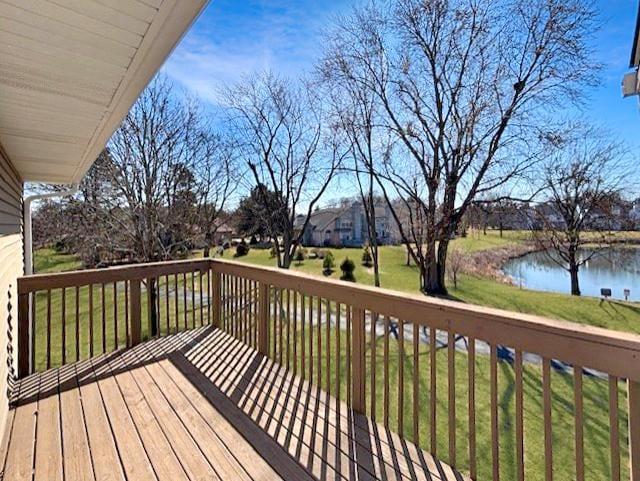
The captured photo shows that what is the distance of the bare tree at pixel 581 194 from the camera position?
8320mm

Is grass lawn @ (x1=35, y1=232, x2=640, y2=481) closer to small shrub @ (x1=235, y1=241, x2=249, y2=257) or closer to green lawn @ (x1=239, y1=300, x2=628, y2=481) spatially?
green lawn @ (x1=239, y1=300, x2=628, y2=481)

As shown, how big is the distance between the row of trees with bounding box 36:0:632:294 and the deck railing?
3.97 meters

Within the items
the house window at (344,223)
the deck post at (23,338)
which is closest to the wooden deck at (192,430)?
the deck post at (23,338)

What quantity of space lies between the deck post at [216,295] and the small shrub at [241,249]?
1052cm

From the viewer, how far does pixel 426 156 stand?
10.1m

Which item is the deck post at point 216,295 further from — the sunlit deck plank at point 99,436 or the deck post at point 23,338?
the deck post at point 23,338

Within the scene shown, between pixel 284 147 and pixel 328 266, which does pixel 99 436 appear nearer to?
pixel 284 147

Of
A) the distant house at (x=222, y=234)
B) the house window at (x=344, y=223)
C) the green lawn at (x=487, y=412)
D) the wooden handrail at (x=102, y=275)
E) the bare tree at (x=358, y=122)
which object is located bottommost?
the green lawn at (x=487, y=412)

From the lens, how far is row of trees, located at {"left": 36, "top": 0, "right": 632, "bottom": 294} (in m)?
7.88

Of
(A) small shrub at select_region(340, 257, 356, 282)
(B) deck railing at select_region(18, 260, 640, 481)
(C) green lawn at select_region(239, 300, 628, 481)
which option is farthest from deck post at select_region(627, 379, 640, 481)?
(A) small shrub at select_region(340, 257, 356, 282)

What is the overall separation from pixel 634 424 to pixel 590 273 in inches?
424

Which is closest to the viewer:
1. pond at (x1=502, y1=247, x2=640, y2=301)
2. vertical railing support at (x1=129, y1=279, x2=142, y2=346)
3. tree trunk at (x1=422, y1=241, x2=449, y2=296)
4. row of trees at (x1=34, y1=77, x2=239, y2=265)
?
vertical railing support at (x1=129, y1=279, x2=142, y2=346)

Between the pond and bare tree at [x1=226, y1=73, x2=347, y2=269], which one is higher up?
bare tree at [x1=226, y1=73, x2=347, y2=269]

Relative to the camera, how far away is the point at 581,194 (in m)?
8.79
